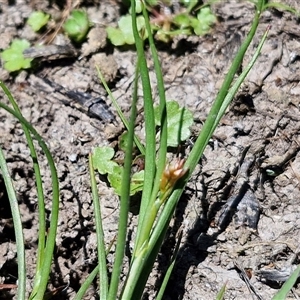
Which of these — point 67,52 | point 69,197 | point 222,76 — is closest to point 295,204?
point 222,76

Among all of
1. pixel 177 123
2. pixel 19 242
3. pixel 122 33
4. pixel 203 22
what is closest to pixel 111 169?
pixel 177 123

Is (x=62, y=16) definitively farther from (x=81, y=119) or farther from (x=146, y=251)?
(x=146, y=251)

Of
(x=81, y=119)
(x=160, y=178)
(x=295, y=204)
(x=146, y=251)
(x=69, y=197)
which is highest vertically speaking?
(x=81, y=119)

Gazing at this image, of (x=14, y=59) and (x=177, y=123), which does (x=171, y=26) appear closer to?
(x=177, y=123)

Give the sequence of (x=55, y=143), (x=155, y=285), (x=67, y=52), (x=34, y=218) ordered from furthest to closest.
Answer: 1. (x=67, y=52)
2. (x=55, y=143)
3. (x=34, y=218)
4. (x=155, y=285)

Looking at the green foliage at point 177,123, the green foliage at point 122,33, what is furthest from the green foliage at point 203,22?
the green foliage at point 177,123

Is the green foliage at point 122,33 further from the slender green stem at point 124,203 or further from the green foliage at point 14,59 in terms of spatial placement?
the slender green stem at point 124,203
